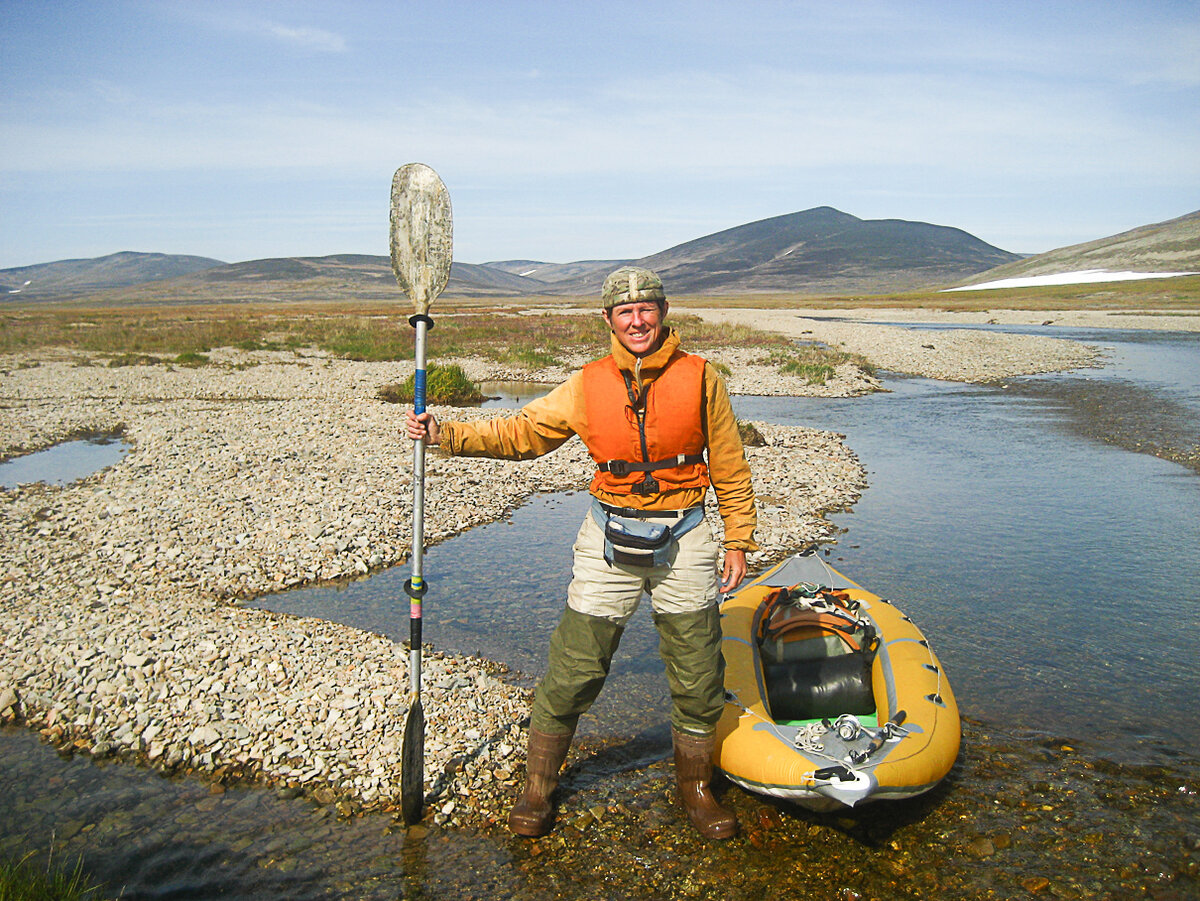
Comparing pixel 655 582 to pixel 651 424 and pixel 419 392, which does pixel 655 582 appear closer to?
pixel 651 424

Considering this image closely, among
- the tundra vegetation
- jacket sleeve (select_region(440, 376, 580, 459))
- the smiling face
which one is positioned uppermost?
the smiling face

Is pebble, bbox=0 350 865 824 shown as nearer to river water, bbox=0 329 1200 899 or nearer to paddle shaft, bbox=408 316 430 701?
river water, bbox=0 329 1200 899

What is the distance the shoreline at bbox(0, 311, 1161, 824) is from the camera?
19.7 ft

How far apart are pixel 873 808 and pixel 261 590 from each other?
717 cm

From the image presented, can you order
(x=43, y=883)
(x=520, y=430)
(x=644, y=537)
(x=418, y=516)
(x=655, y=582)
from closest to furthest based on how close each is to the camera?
(x=43, y=883) → (x=644, y=537) → (x=655, y=582) → (x=520, y=430) → (x=418, y=516)

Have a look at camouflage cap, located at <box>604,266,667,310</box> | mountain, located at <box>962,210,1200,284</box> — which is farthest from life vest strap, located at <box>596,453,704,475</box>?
mountain, located at <box>962,210,1200,284</box>

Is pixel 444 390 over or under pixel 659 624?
under

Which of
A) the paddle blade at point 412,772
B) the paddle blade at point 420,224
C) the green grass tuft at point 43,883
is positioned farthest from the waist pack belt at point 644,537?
the green grass tuft at point 43,883

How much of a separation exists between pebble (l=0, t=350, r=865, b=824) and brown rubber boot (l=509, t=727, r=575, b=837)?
34cm

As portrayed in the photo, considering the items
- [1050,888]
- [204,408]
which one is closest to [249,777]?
[1050,888]

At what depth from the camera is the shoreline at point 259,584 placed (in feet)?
19.7

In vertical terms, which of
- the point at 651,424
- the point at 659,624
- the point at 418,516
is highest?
the point at 651,424

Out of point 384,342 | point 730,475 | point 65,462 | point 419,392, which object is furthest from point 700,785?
point 384,342

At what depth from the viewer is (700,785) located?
5105mm
